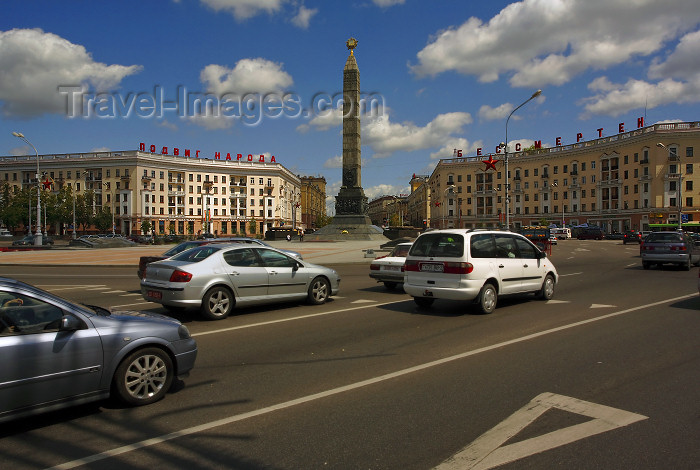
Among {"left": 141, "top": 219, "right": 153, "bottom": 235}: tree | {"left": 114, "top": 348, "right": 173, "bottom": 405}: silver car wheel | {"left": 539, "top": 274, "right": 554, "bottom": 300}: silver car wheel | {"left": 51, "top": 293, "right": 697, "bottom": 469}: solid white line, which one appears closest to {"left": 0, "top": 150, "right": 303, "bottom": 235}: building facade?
{"left": 141, "top": 219, "right": 153, "bottom": 235}: tree

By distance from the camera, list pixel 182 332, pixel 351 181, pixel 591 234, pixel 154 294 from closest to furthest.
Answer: pixel 182 332
pixel 154 294
pixel 351 181
pixel 591 234

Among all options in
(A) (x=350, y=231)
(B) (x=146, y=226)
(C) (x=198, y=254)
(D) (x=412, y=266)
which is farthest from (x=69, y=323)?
(B) (x=146, y=226)

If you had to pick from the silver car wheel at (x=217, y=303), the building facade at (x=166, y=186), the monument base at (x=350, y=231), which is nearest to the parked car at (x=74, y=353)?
the silver car wheel at (x=217, y=303)

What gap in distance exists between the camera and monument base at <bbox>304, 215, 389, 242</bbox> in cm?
5134

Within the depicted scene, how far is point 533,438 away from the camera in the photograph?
3.85 metres

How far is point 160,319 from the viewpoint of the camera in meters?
5.00

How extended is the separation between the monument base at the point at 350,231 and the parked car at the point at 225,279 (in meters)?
40.7

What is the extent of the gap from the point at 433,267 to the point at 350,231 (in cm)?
4314

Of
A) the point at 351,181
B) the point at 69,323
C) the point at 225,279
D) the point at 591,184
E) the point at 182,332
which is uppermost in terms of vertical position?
the point at 591,184

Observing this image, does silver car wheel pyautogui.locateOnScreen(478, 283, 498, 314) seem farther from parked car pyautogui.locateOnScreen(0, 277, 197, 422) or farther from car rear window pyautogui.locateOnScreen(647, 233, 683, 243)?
car rear window pyautogui.locateOnScreen(647, 233, 683, 243)

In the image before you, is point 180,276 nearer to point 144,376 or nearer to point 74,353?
point 144,376

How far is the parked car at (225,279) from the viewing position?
28.2ft

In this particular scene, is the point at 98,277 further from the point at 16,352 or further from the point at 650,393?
the point at 650,393

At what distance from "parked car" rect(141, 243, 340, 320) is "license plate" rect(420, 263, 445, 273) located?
98.5 inches
